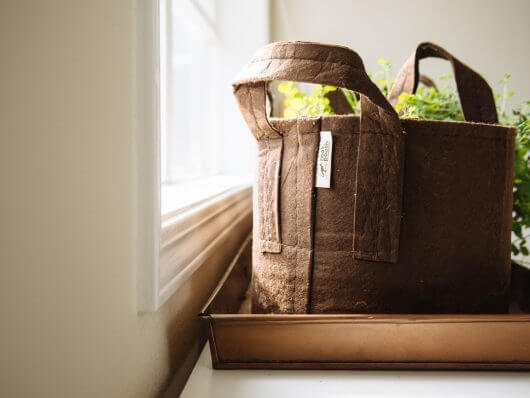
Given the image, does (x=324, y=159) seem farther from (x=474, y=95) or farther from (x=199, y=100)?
(x=199, y=100)

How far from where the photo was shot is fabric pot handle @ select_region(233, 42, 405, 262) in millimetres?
512

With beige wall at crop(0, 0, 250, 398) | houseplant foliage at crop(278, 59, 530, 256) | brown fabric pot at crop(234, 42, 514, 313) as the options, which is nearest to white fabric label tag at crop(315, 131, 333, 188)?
brown fabric pot at crop(234, 42, 514, 313)

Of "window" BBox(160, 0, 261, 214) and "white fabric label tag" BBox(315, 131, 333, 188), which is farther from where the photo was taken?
"window" BBox(160, 0, 261, 214)

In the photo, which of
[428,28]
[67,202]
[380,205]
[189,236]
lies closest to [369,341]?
[380,205]

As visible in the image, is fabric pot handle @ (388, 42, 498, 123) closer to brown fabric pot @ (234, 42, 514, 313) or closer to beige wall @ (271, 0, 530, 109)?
brown fabric pot @ (234, 42, 514, 313)

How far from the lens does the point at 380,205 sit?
54cm

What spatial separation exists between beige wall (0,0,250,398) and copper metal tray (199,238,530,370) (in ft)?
0.44

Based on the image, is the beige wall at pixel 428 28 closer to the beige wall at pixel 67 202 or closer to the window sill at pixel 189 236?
the window sill at pixel 189 236

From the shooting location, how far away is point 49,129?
0.27 m

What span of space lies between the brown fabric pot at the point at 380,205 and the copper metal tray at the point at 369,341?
4 centimetres

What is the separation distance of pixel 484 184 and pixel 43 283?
52 centimetres

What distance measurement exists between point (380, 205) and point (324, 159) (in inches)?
3.5

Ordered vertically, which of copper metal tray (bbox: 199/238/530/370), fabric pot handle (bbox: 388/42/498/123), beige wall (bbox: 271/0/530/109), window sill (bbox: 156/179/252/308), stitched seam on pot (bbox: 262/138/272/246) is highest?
beige wall (bbox: 271/0/530/109)

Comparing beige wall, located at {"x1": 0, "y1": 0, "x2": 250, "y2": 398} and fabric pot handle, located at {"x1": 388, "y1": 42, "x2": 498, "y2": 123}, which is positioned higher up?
fabric pot handle, located at {"x1": 388, "y1": 42, "x2": 498, "y2": 123}
